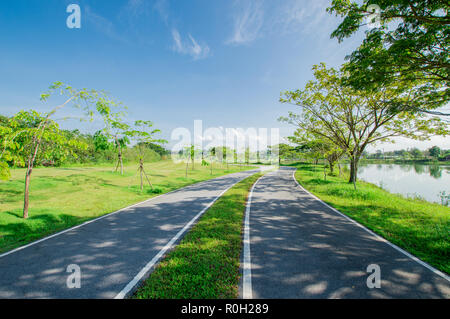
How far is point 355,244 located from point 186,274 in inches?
181

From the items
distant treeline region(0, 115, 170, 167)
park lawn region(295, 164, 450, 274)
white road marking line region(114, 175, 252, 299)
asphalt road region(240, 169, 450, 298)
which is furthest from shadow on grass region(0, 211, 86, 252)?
park lawn region(295, 164, 450, 274)

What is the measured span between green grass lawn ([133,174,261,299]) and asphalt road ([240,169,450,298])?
1.50 ft

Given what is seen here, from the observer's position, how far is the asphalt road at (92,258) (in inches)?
113

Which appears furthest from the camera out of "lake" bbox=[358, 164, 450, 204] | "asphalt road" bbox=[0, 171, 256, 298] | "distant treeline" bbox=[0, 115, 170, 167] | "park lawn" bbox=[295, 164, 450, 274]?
"lake" bbox=[358, 164, 450, 204]

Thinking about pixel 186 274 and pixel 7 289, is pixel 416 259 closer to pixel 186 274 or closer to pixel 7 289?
pixel 186 274

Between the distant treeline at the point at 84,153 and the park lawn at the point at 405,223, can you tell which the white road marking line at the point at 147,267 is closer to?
the distant treeline at the point at 84,153

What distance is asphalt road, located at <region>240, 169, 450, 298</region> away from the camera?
9.14ft

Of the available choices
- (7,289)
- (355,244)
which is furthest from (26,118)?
(355,244)

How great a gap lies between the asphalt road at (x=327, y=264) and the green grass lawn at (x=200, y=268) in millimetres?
458

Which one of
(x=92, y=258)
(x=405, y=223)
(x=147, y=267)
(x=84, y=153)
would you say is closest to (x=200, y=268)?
(x=147, y=267)

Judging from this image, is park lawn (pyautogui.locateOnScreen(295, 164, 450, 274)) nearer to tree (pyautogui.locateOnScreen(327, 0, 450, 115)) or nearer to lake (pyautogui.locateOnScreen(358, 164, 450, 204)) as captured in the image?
tree (pyautogui.locateOnScreen(327, 0, 450, 115))

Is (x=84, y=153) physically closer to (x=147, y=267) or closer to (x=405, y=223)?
(x=147, y=267)

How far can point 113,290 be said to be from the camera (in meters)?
2.81

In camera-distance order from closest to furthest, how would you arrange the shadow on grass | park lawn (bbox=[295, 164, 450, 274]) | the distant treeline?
1. park lawn (bbox=[295, 164, 450, 274])
2. the shadow on grass
3. the distant treeline
